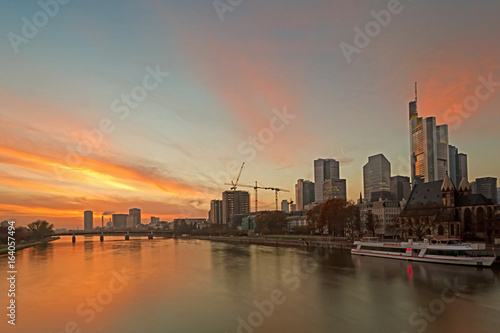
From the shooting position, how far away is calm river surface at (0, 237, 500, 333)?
25094mm

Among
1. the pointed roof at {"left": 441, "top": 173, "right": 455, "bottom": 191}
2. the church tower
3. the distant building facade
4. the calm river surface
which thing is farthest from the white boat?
the pointed roof at {"left": 441, "top": 173, "right": 455, "bottom": 191}

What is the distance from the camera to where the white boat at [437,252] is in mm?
47375

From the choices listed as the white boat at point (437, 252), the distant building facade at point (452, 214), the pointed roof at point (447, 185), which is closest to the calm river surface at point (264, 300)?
the white boat at point (437, 252)

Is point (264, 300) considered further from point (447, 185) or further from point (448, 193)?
point (447, 185)

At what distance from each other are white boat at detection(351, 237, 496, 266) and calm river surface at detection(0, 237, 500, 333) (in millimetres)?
1770

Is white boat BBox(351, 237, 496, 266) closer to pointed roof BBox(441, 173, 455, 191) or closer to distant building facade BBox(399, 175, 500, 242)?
distant building facade BBox(399, 175, 500, 242)

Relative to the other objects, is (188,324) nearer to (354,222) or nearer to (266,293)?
(266,293)

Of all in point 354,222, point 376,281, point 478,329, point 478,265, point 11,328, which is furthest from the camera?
point 354,222

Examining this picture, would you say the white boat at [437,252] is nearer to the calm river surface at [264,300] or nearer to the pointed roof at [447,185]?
the calm river surface at [264,300]

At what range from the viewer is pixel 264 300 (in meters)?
32.3

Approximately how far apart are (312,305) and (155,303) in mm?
14395

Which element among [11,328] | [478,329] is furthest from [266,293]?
[11,328]

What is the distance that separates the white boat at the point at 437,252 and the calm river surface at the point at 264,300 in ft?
5.81

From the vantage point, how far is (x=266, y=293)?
116ft
